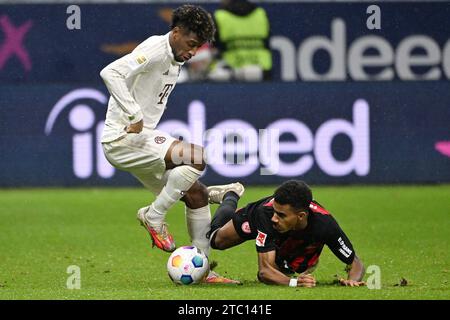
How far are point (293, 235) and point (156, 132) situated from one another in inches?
61.5

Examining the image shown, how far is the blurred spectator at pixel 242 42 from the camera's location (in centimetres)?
1598

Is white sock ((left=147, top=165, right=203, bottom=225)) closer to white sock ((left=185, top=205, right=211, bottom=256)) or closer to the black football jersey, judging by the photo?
white sock ((left=185, top=205, right=211, bottom=256))

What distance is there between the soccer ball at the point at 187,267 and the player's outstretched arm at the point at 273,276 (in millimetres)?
532

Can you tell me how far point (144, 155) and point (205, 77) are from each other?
284 inches

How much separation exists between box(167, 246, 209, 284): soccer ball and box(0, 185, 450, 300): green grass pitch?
0.12 meters

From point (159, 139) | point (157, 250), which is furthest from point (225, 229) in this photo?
point (157, 250)

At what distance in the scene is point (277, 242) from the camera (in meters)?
8.58

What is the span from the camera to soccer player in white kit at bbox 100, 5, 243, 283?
8.87 metres

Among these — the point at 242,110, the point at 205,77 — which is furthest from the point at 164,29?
the point at 242,110

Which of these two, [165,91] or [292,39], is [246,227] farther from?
[292,39]

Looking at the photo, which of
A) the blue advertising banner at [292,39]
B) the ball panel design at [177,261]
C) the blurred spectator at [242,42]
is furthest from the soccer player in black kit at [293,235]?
the blue advertising banner at [292,39]

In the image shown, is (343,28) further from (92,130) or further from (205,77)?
(92,130)

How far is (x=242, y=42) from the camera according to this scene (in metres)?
16.3

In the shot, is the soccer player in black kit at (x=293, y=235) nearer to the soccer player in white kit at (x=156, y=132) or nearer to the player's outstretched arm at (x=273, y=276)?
the player's outstretched arm at (x=273, y=276)
